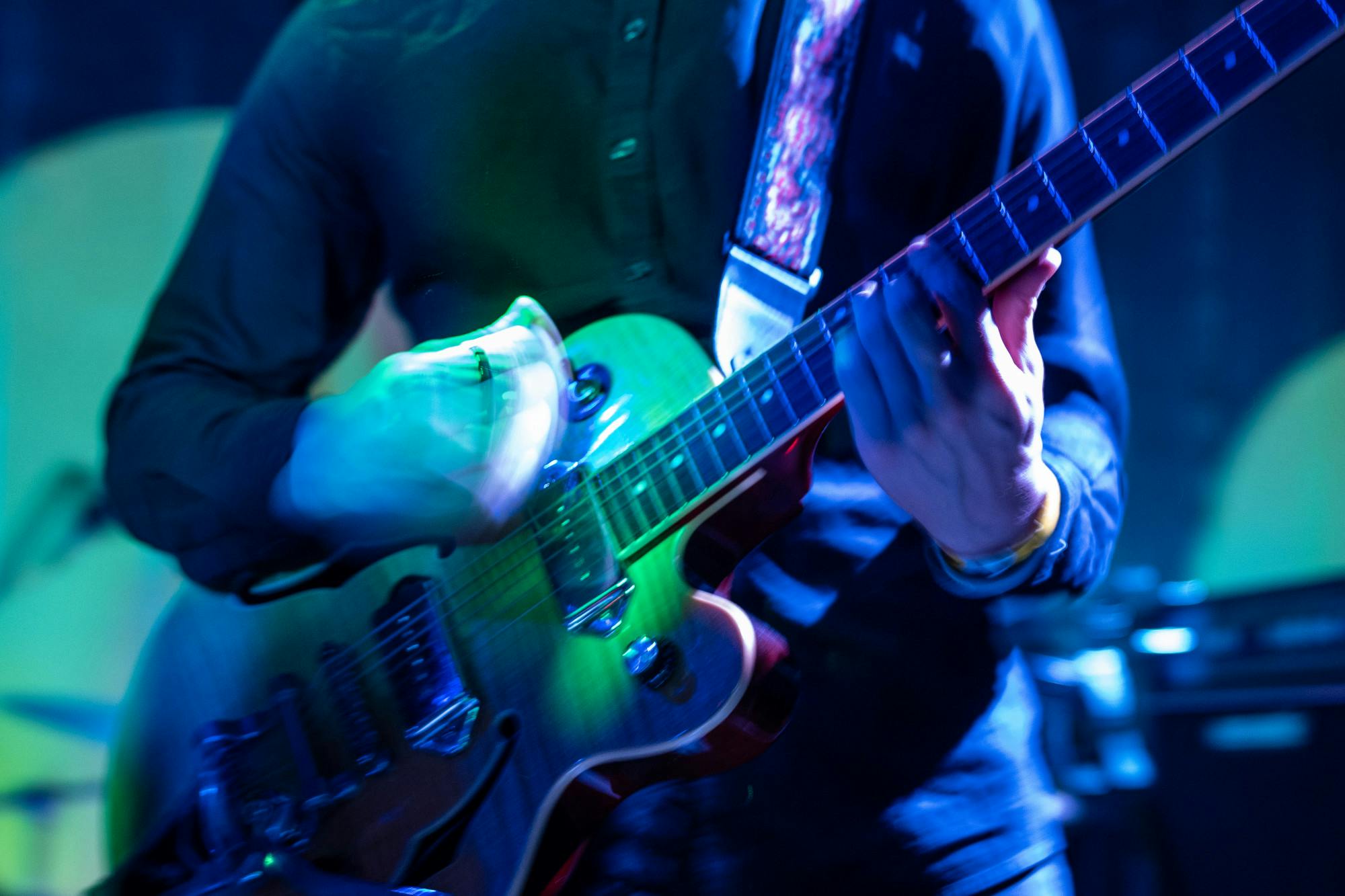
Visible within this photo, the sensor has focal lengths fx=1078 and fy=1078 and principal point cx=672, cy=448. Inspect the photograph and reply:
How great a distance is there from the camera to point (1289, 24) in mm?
570

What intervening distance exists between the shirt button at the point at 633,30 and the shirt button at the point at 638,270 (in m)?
0.18

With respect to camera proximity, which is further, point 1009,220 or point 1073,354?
point 1073,354

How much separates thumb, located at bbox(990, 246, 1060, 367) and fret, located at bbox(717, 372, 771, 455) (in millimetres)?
159

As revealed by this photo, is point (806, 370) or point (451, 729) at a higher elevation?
point (806, 370)

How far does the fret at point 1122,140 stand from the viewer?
600mm

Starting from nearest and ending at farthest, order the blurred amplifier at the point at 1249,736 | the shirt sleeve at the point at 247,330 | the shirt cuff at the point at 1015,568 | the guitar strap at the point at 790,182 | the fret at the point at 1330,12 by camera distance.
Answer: the fret at the point at 1330,12 → the shirt cuff at the point at 1015,568 → the guitar strap at the point at 790,182 → the shirt sleeve at the point at 247,330 → the blurred amplifier at the point at 1249,736

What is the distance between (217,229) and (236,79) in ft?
1.48

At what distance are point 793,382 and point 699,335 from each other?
0.42ft

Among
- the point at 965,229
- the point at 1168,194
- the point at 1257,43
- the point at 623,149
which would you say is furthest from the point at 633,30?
the point at 1168,194

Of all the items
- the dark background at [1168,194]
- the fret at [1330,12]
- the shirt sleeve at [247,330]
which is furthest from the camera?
the dark background at [1168,194]

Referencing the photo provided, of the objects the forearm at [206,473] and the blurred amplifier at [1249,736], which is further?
the blurred amplifier at [1249,736]

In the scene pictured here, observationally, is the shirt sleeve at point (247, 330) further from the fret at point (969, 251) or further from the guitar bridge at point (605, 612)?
the fret at point (969, 251)

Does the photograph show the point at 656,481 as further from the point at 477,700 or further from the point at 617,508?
the point at 477,700

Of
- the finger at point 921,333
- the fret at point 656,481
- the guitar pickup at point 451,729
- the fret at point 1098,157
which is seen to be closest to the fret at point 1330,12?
the fret at point 1098,157
